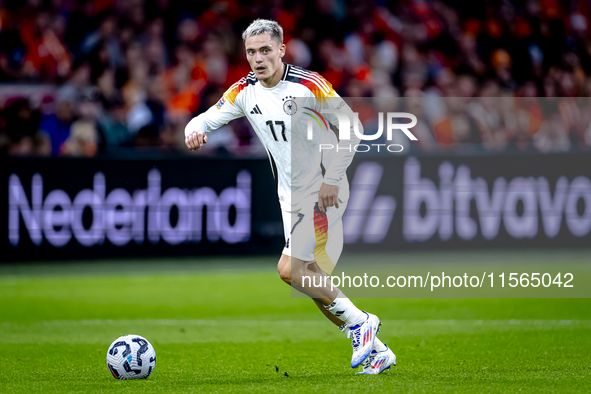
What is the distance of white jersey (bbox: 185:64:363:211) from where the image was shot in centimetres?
530

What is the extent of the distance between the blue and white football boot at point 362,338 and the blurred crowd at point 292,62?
6.18 meters

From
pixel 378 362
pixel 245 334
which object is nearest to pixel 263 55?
pixel 378 362

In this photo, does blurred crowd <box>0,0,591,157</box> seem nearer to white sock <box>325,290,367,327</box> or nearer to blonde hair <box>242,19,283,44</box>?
blonde hair <box>242,19,283,44</box>

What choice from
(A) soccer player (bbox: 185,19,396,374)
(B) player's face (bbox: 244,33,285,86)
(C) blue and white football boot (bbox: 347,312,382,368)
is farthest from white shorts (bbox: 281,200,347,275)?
(B) player's face (bbox: 244,33,285,86)

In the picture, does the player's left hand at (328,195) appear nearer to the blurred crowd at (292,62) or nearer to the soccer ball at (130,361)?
the soccer ball at (130,361)

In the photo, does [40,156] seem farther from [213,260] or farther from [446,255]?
[446,255]

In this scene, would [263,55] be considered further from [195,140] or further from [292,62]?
[292,62]

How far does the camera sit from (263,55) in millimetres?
5250

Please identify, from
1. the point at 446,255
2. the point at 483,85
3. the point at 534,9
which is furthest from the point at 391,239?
the point at 534,9

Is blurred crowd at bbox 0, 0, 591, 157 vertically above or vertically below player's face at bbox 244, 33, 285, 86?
above

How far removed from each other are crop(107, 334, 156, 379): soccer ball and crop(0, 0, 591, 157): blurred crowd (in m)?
6.17

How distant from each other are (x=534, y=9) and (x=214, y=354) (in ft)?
36.9

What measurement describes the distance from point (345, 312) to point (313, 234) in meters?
0.55

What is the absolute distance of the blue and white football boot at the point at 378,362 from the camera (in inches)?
207
